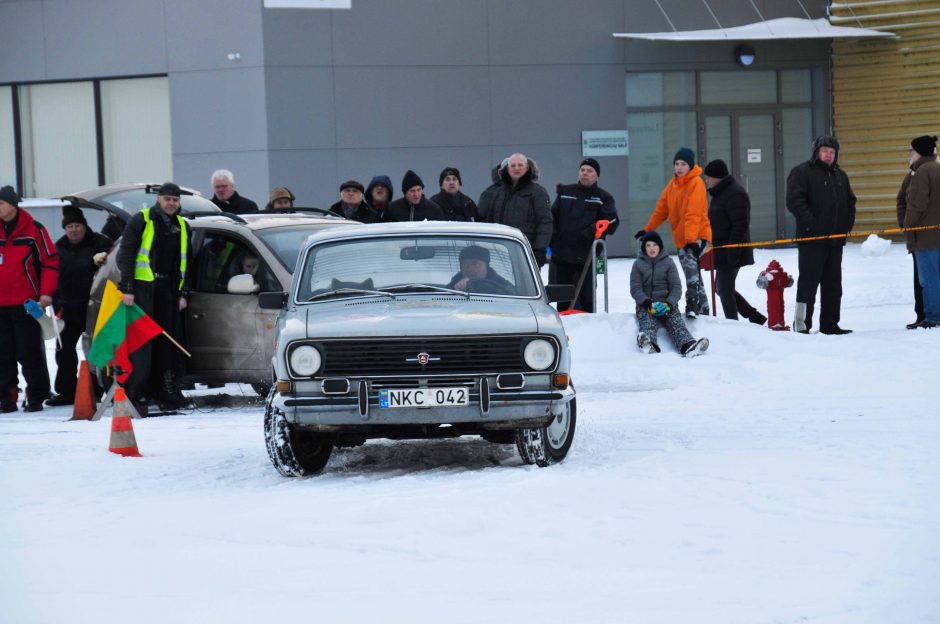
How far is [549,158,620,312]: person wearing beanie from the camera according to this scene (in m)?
15.1

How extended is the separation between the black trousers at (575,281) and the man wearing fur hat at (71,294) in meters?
4.38

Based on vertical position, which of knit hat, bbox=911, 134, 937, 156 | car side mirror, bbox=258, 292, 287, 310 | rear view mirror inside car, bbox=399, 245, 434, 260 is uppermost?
knit hat, bbox=911, 134, 937, 156

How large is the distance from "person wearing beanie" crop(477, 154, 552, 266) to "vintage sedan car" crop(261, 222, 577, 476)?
5448mm

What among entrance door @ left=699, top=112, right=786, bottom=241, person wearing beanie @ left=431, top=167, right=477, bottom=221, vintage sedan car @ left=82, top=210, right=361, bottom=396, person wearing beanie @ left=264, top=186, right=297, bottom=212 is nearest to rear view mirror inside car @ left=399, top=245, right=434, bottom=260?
vintage sedan car @ left=82, top=210, right=361, bottom=396

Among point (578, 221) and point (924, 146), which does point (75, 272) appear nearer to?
point (578, 221)

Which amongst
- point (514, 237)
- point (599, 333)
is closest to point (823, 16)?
point (599, 333)

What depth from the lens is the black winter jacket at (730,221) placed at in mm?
15781

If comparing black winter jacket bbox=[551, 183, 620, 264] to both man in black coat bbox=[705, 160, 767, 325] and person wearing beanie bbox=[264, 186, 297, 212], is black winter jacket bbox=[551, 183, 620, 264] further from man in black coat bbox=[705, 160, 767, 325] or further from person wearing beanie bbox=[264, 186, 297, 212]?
person wearing beanie bbox=[264, 186, 297, 212]

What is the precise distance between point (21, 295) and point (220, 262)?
1937 millimetres

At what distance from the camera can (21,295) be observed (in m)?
13.4

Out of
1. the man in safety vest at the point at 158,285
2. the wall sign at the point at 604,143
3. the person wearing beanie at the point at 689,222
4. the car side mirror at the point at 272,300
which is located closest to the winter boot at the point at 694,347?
the person wearing beanie at the point at 689,222

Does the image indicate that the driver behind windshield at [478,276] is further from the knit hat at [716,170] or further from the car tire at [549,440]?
the knit hat at [716,170]

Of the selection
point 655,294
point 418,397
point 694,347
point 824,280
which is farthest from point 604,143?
point 418,397

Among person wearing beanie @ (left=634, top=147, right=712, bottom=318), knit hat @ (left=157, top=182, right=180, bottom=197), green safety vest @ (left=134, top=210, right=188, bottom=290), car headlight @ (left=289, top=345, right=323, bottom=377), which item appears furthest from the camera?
person wearing beanie @ (left=634, top=147, right=712, bottom=318)
